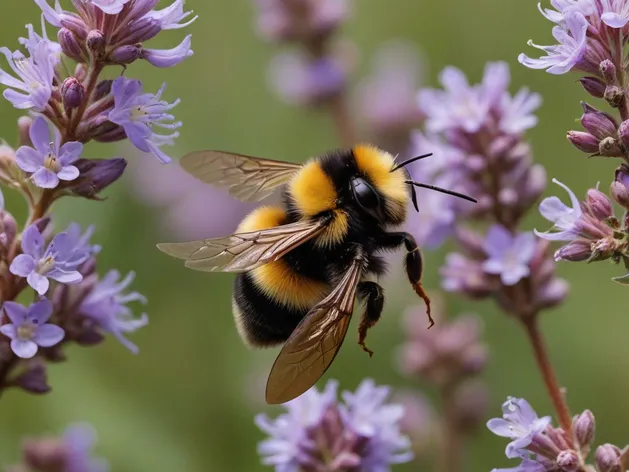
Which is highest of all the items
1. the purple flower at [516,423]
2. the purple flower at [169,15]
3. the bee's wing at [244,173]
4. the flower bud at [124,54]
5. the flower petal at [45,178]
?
the purple flower at [169,15]

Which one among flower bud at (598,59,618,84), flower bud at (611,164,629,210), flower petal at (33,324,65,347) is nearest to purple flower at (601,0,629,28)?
flower bud at (598,59,618,84)

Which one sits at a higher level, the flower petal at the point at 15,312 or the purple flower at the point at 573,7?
the purple flower at the point at 573,7

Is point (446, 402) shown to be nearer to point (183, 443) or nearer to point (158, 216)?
point (183, 443)

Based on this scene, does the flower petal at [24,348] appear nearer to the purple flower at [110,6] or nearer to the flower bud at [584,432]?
the purple flower at [110,6]

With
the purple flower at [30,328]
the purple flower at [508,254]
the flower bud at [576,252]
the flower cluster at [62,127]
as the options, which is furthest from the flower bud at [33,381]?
the flower bud at [576,252]

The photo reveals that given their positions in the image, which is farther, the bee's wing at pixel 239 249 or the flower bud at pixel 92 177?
the bee's wing at pixel 239 249

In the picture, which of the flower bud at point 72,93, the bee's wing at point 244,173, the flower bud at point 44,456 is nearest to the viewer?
the flower bud at point 72,93
